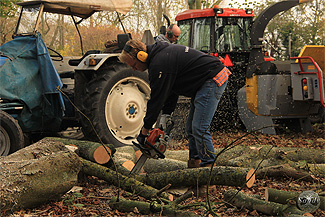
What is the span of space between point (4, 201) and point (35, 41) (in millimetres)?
3440

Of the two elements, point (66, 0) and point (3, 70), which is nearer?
point (3, 70)

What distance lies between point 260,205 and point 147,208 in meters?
1.00

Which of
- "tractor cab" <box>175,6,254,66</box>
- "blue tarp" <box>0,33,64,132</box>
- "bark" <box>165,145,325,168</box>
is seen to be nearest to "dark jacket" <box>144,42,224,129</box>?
"bark" <box>165,145,325,168</box>

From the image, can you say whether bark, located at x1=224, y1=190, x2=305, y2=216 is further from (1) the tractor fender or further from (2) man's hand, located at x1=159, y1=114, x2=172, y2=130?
(1) the tractor fender

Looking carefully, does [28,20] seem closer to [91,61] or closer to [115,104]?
[91,61]

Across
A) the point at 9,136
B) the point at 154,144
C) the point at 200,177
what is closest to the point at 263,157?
the point at 200,177

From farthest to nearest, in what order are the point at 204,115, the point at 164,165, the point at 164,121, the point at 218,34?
the point at 218,34 < the point at 164,165 < the point at 164,121 < the point at 204,115

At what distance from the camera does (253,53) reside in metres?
9.11

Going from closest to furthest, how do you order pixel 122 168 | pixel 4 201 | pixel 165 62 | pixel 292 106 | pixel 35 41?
pixel 4 201, pixel 165 62, pixel 122 168, pixel 35 41, pixel 292 106

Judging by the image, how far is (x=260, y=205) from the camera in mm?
3686

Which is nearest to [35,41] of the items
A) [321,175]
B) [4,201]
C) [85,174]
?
[85,174]

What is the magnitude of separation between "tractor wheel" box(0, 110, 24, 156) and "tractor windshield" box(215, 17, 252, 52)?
5490 mm

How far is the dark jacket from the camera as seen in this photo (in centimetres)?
425

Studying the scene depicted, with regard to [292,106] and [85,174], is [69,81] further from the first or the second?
[292,106]
